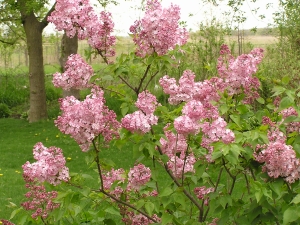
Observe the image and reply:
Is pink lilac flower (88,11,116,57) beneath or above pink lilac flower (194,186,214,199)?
above

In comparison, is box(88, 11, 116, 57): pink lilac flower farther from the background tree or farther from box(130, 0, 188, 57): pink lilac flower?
the background tree

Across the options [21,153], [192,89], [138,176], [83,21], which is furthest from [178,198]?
[21,153]

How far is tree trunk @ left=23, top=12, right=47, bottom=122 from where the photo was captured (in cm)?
1403

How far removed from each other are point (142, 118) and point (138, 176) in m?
0.62


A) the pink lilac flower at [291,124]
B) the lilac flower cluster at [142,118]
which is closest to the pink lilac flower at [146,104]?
the lilac flower cluster at [142,118]

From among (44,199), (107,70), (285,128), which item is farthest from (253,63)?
(44,199)

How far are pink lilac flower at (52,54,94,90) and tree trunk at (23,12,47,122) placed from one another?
11.1 m

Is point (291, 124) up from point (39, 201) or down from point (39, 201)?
up

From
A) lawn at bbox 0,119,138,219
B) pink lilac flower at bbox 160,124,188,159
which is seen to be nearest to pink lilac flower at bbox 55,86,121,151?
pink lilac flower at bbox 160,124,188,159

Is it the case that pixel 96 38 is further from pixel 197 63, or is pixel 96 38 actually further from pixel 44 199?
pixel 197 63

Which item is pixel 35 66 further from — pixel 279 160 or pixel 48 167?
pixel 279 160

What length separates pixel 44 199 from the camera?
3.71 meters

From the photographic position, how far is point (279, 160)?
2775 mm

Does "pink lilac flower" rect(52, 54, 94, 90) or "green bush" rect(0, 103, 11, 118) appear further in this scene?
"green bush" rect(0, 103, 11, 118)
